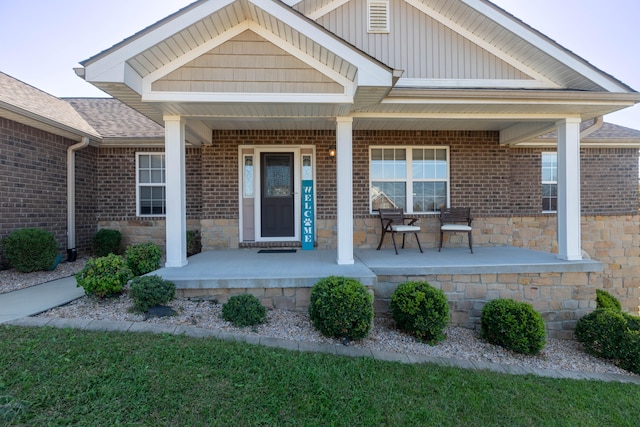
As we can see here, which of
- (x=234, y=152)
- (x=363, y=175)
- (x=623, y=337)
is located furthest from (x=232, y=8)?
(x=623, y=337)

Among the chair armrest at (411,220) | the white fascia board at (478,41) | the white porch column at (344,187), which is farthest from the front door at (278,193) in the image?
the white fascia board at (478,41)

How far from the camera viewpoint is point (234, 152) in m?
6.71

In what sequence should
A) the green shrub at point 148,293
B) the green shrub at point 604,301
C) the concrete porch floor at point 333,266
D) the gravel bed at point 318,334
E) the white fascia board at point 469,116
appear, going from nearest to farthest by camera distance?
1. the gravel bed at point 318,334
2. the green shrub at point 148,293
3. the concrete porch floor at point 333,266
4. the white fascia board at point 469,116
5. the green shrub at point 604,301

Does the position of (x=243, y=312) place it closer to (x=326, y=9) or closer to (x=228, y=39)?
(x=228, y=39)

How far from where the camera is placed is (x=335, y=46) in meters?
4.09

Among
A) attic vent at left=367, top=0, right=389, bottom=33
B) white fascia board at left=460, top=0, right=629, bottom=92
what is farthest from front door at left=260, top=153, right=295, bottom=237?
white fascia board at left=460, top=0, right=629, bottom=92

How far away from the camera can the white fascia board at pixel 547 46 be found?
486 cm

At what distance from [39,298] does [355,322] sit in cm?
424

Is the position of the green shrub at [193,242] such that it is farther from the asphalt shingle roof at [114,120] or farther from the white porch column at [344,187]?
the white porch column at [344,187]

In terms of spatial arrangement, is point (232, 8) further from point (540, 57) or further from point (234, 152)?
point (540, 57)

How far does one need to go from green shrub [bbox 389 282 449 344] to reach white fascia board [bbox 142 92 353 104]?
2.70 meters

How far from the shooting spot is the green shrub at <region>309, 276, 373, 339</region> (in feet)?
11.1

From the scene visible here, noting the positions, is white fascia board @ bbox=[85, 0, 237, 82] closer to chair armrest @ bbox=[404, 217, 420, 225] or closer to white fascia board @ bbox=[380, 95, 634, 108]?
white fascia board @ bbox=[380, 95, 634, 108]

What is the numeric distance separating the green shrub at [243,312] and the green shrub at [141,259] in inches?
68.6
